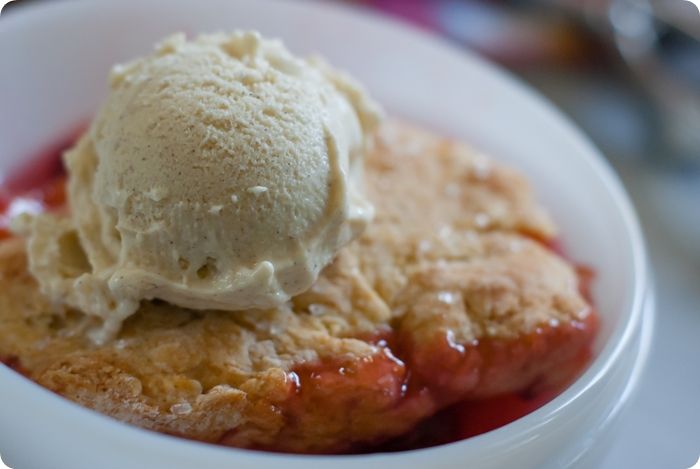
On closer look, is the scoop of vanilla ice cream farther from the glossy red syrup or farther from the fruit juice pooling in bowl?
the glossy red syrup

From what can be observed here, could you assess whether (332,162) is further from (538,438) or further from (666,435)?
(666,435)

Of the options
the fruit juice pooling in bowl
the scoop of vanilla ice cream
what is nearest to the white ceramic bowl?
the fruit juice pooling in bowl

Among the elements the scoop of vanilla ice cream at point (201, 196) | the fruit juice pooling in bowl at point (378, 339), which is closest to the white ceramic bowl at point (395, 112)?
the fruit juice pooling in bowl at point (378, 339)

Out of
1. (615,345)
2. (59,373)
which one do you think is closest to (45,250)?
(59,373)

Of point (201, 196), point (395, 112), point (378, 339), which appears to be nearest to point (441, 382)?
point (378, 339)

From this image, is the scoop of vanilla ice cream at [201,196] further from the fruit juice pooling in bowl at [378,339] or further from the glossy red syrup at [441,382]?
the glossy red syrup at [441,382]

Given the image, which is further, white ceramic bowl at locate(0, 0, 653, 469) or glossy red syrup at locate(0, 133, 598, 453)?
glossy red syrup at locate(0, 133, 598, 453)
